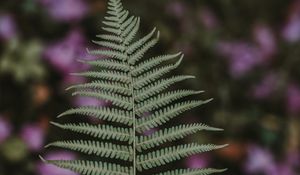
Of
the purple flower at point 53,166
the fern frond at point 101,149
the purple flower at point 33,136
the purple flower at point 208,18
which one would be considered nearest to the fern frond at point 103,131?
the fern frond at point 101,149

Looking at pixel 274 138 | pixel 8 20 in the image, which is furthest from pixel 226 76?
pixel 8 20

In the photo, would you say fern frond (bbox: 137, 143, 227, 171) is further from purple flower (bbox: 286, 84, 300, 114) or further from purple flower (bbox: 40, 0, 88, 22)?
purple flower (bbox: 286, 84, 300, 114)

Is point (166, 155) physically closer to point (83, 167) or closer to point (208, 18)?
point (83, 167)

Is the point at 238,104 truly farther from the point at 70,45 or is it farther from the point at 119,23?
the point at 119,23

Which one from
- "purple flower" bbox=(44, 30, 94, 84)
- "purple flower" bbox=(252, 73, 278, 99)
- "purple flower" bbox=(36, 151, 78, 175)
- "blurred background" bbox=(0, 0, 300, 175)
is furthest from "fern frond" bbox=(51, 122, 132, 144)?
"purple flower" bbox=(252, 73, 278, 99)

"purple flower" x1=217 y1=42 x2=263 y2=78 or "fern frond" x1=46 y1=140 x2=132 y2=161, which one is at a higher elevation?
"purple flower" x1=217 y1=42 x2=263 y2=78

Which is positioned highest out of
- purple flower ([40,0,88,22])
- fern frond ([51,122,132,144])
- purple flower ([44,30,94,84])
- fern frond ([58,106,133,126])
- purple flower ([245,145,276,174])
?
purple flower ([40,0,88,22])
